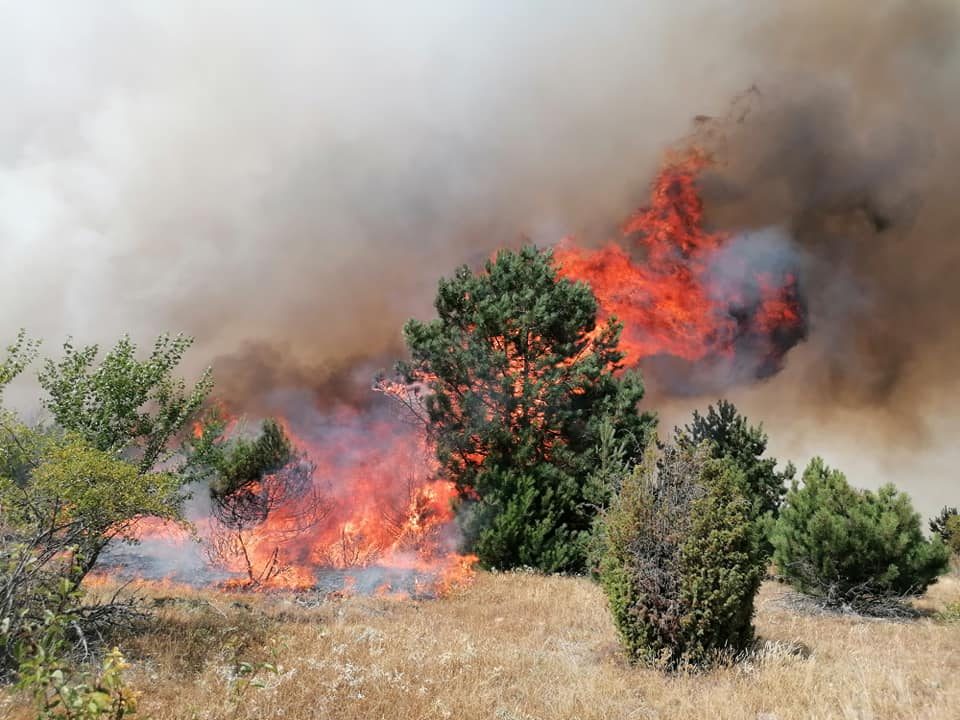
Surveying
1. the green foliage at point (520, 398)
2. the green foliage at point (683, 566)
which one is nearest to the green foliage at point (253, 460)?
the green foliage at point (520, 398)

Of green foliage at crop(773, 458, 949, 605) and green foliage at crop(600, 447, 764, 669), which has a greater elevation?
green foliage at crop(773, 458, 949, 605)

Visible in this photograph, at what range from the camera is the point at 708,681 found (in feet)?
26.1

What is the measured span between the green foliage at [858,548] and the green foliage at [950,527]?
2091cm

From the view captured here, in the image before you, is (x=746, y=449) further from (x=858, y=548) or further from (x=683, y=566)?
(x=683, y=566)

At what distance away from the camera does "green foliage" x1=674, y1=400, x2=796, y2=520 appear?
81.9 feet

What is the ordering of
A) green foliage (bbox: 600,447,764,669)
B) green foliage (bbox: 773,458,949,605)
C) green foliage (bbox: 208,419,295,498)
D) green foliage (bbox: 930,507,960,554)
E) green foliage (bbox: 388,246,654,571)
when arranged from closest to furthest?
green foliage (bbox: 600,447,764,669) < green foliage (bbox: 773,458,949,605) < green foliage (bbox: 208,419,295,498) < green foliage (bbox: 388,246,654,571) < green foliage (bbox: 930,507,960,554)

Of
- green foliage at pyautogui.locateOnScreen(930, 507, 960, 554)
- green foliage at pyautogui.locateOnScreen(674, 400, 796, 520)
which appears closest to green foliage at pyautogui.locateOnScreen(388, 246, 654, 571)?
green foliage at pyautogui.locateOnScreen(674, 400, 796, 520)

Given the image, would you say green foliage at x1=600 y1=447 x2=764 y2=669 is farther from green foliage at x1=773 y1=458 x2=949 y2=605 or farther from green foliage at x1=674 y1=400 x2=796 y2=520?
green foliage at x1=674 y1=400 x2=796 y2=520

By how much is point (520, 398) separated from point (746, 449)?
35.6ft

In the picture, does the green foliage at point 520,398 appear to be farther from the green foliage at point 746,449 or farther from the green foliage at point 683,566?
the green foliage at point 683,566

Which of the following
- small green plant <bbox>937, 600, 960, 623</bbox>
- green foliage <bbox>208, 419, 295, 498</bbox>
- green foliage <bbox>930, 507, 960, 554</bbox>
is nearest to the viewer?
small green plant <bbox>937, 600, 960, 623</bbox>

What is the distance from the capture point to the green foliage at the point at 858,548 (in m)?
14.4

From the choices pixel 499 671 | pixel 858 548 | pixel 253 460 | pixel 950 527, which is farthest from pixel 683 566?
pixel 950 527

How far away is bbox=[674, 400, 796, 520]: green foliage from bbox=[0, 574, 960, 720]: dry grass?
489 inches
